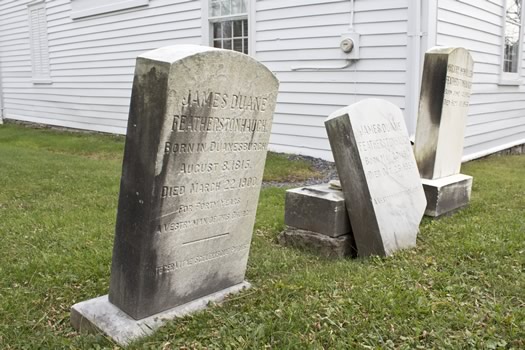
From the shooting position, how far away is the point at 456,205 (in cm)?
571

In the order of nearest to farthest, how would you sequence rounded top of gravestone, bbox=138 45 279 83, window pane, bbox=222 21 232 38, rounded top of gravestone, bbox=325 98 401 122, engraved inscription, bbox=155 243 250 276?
1. rounded top of gravestone, bbox=138 45 279 83
2. engraved inscription, bbox=155 243 250 276
3. rounded top of gravestone, bbox=325 98 401 122
4. window pane, bbox=222 21 232 38

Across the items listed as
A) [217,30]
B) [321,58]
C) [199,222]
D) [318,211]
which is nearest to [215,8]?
[217,30]

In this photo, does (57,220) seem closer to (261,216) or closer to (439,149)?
(261,216)

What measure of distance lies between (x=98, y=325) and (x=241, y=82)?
5.25ft

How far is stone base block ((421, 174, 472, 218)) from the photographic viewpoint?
5.38 m

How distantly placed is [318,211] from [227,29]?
676 centimetres

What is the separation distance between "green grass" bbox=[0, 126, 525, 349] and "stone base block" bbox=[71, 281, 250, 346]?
0.07 meters

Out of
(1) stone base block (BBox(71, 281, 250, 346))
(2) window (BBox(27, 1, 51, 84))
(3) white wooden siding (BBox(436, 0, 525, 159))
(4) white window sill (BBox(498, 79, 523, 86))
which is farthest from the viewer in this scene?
(2) window (BBox(27, 1, 51, 84))

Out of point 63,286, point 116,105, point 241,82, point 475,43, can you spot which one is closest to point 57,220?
point 63,286

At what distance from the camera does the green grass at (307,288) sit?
274 cm

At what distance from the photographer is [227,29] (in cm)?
1035

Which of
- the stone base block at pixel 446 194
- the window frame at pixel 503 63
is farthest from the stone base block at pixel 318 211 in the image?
the window frame at pixel 503 63

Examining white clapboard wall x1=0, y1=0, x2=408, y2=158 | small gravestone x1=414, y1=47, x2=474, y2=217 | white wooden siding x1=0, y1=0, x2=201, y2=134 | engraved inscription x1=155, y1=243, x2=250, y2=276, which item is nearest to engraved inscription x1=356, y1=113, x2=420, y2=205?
small gravestone x1=414, y1=47, x2=474, y2=217

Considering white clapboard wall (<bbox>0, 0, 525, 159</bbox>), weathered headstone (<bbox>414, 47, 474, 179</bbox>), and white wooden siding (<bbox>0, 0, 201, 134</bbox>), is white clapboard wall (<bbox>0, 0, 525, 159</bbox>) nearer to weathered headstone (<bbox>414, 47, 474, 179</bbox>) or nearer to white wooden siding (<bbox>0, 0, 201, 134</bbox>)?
white wooden siding (<bbox>0, 0, 201, 134</bbox>)
